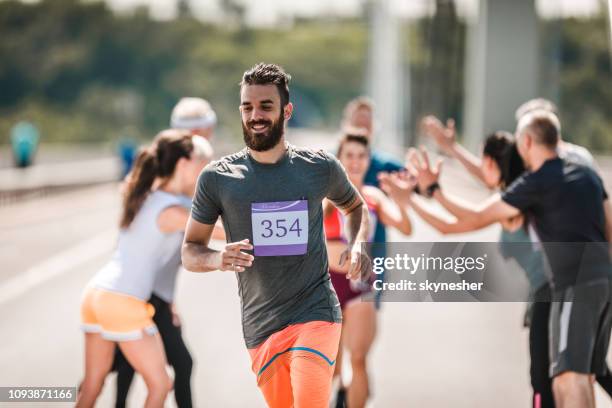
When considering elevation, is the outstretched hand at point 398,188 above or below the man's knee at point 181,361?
above

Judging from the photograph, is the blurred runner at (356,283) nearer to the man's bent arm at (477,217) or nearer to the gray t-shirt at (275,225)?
the man's bent arm at (477,217)

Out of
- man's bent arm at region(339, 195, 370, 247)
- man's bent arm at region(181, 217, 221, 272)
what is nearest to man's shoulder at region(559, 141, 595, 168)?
man's bent arm at region(339, 195, 370, 247)

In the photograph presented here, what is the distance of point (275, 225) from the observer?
13.2 feet

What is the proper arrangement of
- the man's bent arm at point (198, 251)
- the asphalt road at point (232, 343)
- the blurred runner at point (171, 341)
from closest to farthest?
the man's bent arm at point (198, 251)
the blurred runner at point (171, 341)
the asphalt road at point (232, 343)

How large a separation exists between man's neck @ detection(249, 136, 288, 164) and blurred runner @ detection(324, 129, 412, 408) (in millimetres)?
1833

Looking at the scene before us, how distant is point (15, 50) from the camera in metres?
104

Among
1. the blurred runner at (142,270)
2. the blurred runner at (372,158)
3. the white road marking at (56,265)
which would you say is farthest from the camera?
the white road marking at (56,265)

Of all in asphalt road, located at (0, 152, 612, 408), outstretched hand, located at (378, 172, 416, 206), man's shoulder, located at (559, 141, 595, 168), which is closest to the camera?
man's shoulder, located at (559, 141, 595, 168)

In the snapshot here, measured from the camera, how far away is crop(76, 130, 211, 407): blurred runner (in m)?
4.95

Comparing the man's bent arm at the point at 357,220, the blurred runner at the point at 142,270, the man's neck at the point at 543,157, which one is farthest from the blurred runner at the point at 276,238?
the man's neck at the point at 543,157

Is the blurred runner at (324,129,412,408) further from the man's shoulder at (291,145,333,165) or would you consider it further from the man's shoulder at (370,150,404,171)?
the man's shoulder at (291,145,333,165)

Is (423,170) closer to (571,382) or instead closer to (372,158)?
(372,158)

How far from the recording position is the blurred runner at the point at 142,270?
4949 mm

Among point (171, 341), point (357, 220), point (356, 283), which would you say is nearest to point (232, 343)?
point (356, 283)
